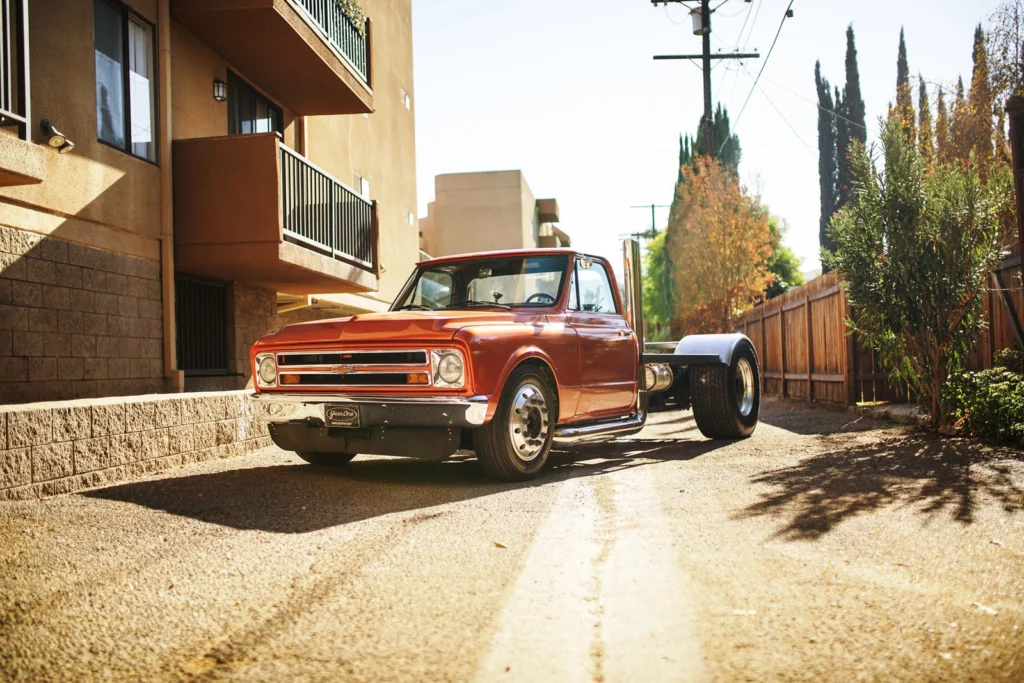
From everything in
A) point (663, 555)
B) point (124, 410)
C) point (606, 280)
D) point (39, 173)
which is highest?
point (39, 173)

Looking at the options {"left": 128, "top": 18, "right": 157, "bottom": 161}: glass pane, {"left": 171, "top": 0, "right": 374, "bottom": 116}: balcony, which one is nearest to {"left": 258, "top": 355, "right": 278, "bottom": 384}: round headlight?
{"left": 128, "top": 18, "right": 157, "bottom": 161}: glass pane

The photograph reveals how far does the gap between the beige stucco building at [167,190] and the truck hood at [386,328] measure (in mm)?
2392

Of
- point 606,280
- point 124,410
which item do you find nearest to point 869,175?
point 606,280

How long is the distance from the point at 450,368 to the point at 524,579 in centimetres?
232

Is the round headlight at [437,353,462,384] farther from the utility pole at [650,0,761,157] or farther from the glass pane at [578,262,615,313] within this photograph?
the utility pole at [650,0,761,157]

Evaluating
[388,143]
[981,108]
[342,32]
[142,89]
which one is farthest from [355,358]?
[981,108]

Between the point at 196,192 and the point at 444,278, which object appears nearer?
the point at 444,278

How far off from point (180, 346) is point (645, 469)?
20.3 feet

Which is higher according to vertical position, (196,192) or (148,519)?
(196,192)

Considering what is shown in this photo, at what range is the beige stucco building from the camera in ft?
24.6

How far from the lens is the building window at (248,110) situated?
12.0 m

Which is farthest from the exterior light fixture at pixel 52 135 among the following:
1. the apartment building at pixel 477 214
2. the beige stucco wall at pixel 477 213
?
the beige stucco wall at pixel 477 213

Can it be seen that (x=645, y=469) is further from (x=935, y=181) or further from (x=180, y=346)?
(x=180, y=346)

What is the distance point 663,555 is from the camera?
4145 mm
